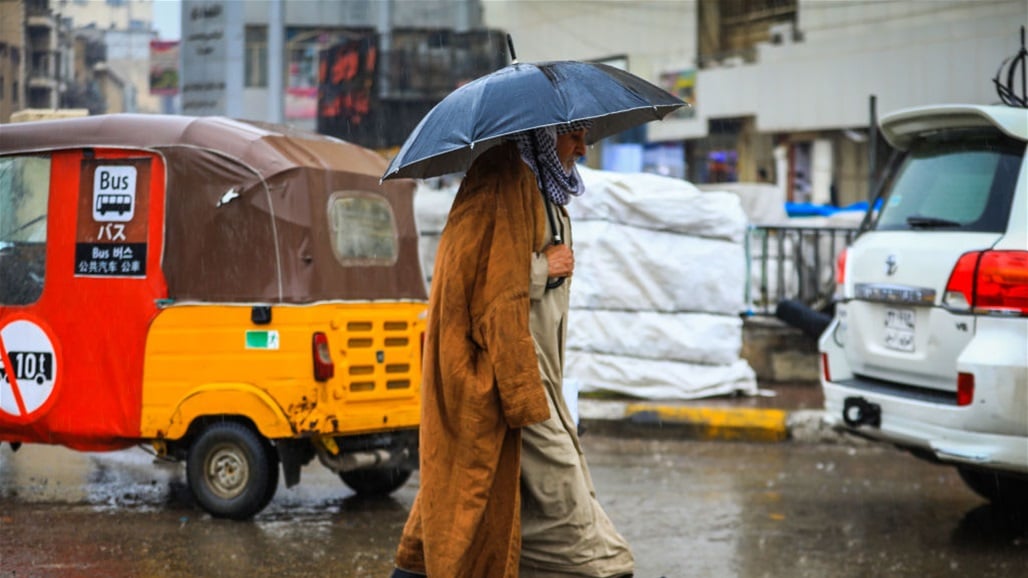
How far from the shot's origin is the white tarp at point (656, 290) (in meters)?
10.4

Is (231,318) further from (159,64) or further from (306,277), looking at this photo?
(159,64)

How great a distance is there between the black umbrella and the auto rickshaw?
2824mm

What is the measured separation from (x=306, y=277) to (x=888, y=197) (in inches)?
124

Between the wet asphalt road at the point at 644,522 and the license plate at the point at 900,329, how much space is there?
97cm

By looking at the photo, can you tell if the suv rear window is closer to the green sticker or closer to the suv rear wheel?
the suv rear wheel

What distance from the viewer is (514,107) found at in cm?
350

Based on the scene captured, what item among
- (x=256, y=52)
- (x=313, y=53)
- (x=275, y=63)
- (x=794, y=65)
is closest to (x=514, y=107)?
(x=794, y=65)

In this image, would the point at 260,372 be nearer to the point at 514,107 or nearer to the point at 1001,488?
the point at 514,107

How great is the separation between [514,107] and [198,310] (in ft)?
11.6

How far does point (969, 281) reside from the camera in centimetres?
575

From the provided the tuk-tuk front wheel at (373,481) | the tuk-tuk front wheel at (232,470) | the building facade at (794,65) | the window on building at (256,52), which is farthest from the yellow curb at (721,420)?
the window on building at (256,52)

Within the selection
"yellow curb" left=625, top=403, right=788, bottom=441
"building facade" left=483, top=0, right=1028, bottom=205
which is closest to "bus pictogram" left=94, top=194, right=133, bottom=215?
"yellow curb" left=625, top=403, right=788, bottom=441

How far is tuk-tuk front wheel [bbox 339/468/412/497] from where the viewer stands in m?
7.31

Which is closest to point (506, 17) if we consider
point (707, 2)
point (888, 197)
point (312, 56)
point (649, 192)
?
point (707, 2)
